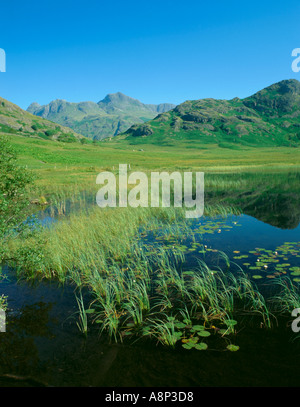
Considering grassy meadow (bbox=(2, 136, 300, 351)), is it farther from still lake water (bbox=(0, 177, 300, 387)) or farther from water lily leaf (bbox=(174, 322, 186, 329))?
still lake water (bbox=(0, 177, 300, 387))

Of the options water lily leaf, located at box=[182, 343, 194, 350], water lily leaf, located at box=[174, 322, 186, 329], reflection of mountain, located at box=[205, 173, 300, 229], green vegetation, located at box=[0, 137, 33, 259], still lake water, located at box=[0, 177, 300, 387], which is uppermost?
green vegetation, located at box=[0, 137, 33, 259]

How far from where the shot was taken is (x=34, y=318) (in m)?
8.81

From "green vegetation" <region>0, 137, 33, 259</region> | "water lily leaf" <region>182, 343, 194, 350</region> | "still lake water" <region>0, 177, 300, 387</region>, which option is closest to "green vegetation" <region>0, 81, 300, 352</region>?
"water lily leaf" <region>182, 343, 194, 350</region>

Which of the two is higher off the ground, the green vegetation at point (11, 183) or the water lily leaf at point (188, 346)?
the green vegetation at point (11, 183)

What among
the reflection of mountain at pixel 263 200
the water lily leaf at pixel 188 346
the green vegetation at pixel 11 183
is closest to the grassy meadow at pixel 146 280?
the water lily leaf at pixel 188 346

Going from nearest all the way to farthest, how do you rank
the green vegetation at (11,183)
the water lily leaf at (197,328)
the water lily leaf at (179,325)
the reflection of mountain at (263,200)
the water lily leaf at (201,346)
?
the water lily leaf at (201,346), the water lily leaf at (197,328), the water lily leaf at (179,325), the green vegetation at (11,183), the reflection of mountain at (263,200)

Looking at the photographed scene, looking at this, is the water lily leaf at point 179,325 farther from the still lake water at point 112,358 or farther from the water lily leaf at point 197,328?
the still lake water at point 112,358

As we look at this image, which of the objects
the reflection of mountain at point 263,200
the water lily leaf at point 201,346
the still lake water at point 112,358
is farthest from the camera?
the reflection of mountain at point 263,200

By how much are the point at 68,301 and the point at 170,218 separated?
12741mm

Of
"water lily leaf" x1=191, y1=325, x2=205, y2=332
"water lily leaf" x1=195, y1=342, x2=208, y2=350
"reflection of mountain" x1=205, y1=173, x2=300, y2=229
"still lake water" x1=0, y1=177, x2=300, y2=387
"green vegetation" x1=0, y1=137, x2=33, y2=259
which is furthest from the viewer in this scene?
"reflection of mountain" x1=205, y1=173, x2=300, y2=229

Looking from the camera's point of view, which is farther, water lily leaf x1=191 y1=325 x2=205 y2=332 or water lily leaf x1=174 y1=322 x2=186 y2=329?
water lily leaf x1=174 y1=322 x2=186 y2=329

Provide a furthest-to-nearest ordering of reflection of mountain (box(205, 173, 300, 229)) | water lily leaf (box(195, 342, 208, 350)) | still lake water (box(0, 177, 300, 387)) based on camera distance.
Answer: reflection of mountain (box(205, 173, 300, 229)), water lily leaf (box(195, 342, 208, 350)), still lake water (box(0, 177, 300, 387))

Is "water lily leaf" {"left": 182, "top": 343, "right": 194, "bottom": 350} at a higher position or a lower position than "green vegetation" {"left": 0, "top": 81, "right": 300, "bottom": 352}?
lower
